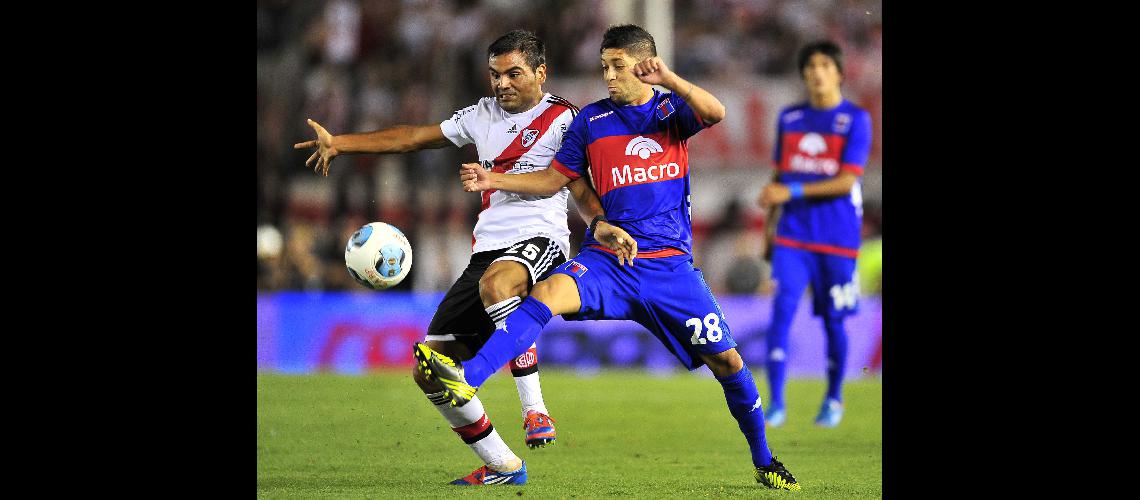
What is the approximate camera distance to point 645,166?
5902 mm

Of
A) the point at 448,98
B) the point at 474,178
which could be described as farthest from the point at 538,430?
the point at 448,98

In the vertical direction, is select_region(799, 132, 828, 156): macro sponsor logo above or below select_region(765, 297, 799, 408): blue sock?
above

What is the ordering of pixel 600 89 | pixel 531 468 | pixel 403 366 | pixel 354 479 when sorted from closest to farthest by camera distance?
pixel 354 479 → pixel 531 468 → pixel 403 366 → pixel 600 89

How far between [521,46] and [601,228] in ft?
3.66

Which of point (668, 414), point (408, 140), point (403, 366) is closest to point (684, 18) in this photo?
point (403, 366)

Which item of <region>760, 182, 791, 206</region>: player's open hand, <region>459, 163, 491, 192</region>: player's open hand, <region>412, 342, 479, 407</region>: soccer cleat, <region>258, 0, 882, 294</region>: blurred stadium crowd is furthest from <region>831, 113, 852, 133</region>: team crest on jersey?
<region>258, 0, 882, 294</region>: blurred stadium crowd

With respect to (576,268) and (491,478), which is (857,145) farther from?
(491,478)

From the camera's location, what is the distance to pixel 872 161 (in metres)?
15.6

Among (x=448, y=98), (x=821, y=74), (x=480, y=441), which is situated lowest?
(x=480, y=441)

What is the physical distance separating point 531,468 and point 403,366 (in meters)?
7.16

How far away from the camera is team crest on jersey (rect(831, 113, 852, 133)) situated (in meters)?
9.26

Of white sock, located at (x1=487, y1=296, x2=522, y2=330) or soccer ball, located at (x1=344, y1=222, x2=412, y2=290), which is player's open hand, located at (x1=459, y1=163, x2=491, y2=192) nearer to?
white sock, located at (x1=487, y1=296, x2=522, y2=330)

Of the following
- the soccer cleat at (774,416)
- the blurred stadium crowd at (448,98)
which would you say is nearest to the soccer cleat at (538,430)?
the soccer cleat at (774,416)

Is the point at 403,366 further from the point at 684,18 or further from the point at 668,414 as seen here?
the point at 684,18
